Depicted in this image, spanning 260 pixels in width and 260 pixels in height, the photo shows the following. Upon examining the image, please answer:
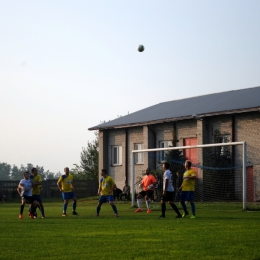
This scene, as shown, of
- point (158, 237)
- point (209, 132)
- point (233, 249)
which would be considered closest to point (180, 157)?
point (209, 132)

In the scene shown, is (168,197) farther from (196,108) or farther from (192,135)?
(196,108)

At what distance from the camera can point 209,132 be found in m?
41.2

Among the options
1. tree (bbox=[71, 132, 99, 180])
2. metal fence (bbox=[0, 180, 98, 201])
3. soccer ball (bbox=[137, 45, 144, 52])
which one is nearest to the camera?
soccer ball (bbox=[137, 45, 144, 52])

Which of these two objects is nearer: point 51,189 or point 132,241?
point 132,241

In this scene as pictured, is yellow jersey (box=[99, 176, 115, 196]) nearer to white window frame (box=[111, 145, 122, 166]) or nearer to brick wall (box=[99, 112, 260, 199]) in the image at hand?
brick wall (box=[99, 112, 260, 199])

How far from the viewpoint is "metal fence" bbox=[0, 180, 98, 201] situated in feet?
170

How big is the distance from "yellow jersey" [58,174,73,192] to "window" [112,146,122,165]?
22.7 meters

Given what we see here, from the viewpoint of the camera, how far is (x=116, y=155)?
50.0m

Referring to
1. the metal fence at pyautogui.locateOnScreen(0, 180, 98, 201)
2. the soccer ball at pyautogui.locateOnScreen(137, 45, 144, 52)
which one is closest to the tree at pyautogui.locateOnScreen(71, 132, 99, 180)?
the metal fence at pyautogui.locateOnScreen(0, 180, 98, 201)

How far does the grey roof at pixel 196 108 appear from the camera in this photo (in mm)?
39656

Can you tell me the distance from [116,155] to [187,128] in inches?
346

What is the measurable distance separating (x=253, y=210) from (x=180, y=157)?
41.1 feet

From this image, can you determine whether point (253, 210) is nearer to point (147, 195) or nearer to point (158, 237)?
point (147, 195)

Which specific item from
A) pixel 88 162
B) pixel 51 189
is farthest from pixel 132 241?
pixel 88 162
